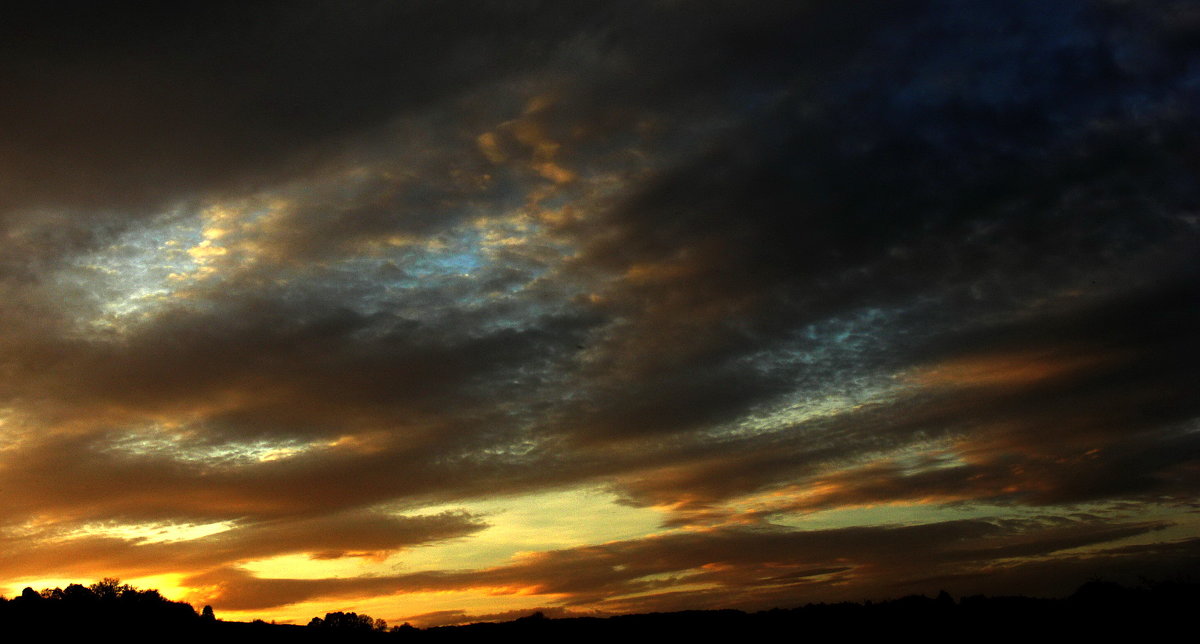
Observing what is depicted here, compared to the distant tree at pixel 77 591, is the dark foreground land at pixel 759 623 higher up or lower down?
lower down

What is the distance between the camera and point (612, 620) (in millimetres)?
40500

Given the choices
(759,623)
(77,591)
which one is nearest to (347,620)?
(77,591)

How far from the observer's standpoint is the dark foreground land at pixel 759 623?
111 feet

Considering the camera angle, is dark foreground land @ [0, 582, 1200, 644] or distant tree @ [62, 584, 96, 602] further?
distant tree @ [62, 584, 96, 602]

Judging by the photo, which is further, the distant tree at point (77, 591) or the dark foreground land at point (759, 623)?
the distant tree at point (77, 591)

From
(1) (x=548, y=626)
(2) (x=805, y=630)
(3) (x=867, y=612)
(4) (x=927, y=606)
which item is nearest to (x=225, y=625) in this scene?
(1) (x=548, y=626)

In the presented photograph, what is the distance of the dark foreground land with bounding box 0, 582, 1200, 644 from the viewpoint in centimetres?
3375

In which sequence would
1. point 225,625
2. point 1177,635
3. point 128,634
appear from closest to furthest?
point 1177,635
point 128,634
point 225,625

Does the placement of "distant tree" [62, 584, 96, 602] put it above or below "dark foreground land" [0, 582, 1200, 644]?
above

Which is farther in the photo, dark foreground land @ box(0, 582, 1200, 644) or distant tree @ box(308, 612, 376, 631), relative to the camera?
distant tree @ box(308, 612, 376, 631)

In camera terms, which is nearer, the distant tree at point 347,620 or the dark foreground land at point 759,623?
the dark foreground land at point 759,623

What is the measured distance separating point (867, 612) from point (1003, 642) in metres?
6.59

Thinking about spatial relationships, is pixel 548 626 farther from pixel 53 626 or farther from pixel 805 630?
pixel 53 626

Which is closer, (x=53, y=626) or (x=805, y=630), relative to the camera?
(x=53, y=626)
